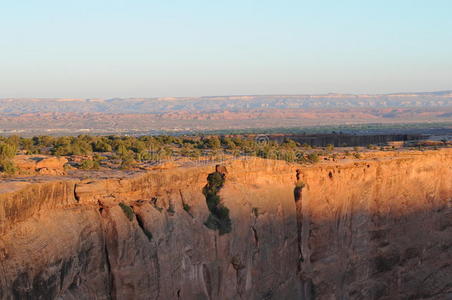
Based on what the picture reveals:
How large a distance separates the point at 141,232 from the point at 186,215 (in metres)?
2.38

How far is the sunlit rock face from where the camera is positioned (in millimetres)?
13766

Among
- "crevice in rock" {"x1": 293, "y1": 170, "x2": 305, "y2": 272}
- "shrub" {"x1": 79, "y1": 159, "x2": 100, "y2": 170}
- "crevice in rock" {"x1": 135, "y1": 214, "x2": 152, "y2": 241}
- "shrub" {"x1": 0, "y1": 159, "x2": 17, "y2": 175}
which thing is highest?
"shrub" {"x1": 0, "y1": 159, "x2": 17, "y2": 175}

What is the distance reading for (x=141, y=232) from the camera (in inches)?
643

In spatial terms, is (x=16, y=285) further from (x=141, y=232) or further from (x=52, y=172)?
(x=52, y=172)

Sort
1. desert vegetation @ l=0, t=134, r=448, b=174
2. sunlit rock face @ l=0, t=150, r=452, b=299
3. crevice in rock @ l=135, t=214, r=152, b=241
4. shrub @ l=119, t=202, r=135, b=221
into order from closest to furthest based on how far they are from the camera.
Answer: sunlit rock face @ l=0, t=150, r=452, b=299, shrub @ l=119, t=202, r=135, b=221, crevice in rock @ l=135, t=214, r=152, b=241, desert vegetation @ l=0, t=134, r=448, b=174

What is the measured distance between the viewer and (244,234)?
66.7 ft

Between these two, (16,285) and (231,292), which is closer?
(16,285)

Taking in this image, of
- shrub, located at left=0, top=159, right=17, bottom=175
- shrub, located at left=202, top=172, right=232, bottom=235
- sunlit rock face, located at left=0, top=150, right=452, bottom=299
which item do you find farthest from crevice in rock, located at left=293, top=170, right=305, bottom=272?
shrub, located at left=0, top=159, right=17, bottom=175

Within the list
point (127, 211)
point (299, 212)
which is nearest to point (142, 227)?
point (127, 211)

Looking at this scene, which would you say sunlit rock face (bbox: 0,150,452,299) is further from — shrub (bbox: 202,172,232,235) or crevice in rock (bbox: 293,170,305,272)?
shrub (bbox: 202,172,232,235)

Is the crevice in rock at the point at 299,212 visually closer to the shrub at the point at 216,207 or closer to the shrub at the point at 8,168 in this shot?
the shrub at the point at 216,207

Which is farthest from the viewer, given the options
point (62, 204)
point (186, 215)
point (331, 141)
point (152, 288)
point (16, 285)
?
point (331, 141)

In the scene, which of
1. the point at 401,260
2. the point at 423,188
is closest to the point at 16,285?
the point at 401,260

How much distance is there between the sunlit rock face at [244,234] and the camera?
45.2ft
